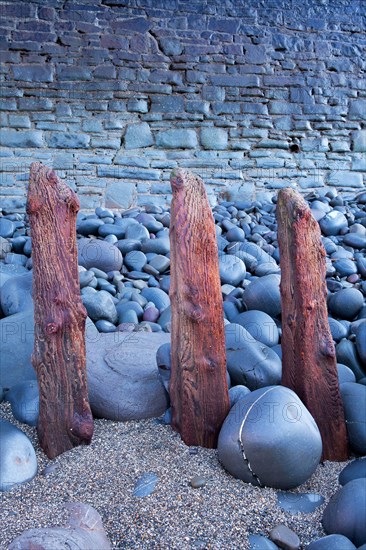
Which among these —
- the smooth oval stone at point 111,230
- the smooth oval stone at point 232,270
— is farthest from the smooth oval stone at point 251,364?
the smooth oval stone at point 111,230

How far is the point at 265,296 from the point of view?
3.52 metres

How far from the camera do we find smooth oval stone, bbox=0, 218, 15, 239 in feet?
15.4

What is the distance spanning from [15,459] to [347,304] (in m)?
2.13

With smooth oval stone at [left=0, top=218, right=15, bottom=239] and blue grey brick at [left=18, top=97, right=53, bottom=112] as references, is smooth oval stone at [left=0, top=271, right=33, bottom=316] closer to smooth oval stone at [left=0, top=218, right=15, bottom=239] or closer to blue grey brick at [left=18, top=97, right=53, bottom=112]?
smooth oval stone at [left=0, top=218, right=15, bottom=239]

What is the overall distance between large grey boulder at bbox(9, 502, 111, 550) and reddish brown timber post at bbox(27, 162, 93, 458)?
0.41 metres

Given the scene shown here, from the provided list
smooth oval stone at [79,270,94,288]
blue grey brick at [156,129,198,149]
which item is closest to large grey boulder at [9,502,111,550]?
smooth oval stone at [79,270,94,288]

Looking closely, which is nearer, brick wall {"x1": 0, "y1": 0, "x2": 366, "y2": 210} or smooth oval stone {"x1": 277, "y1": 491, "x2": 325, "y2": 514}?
smooth oval stone {"x1": 277, "y1": 491, "x2": 325, "y2": 514}

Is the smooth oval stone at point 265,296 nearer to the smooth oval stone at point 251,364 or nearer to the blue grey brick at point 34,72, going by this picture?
the smooth oval stone at point 251,364

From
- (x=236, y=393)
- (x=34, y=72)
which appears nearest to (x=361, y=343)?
(x=236, y=393)

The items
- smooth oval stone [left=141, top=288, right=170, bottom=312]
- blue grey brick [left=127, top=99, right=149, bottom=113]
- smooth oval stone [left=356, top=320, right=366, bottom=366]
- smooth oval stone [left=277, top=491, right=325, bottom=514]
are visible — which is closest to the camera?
smooth oval stone [left=277, top=491, right=325, bottom=514]

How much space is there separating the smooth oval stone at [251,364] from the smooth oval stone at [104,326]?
751 mm

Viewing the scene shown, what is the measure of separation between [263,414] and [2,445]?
3.04 feet

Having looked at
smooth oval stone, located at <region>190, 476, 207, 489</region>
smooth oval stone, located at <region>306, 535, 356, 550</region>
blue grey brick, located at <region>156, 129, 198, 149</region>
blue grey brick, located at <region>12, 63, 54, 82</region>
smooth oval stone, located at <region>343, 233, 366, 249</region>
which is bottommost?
smooth oval stone, located at <region>190, 476, 207, 489</region>

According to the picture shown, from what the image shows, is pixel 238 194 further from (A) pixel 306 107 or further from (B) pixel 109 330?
(B) pixel 109 330
